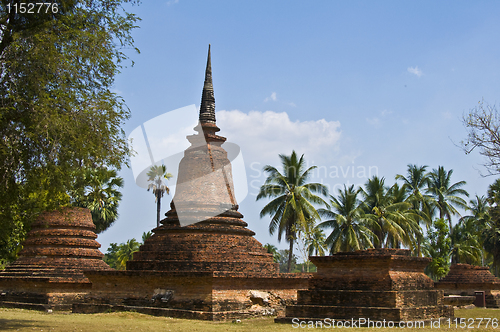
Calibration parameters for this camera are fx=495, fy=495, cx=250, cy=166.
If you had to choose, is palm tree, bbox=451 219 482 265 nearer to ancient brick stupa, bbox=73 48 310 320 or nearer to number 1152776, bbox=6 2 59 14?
ancient brick stupa, bbox=73 48 310 320

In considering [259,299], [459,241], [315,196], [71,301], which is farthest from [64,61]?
[459,241]

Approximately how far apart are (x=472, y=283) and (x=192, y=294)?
17.9 metres

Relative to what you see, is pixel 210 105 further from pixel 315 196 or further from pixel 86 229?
pixel 315 196

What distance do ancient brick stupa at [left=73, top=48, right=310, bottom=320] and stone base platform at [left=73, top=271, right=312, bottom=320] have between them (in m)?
0.03

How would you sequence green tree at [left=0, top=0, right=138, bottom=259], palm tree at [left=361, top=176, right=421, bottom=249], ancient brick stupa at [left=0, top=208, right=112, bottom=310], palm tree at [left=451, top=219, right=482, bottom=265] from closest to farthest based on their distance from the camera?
green tree at [left=0, top=0, right=138, bottom=259]
ancient brick stupa at [left=0, top=208, right=112, bottom=310]
palm tree at [left=361, top=176, right=421, bottom=249]
palm tree at [left=451, top=219, right=482, bottom=265]

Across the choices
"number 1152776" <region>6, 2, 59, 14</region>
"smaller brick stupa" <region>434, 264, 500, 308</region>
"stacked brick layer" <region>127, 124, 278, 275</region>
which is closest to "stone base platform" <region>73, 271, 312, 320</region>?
"stacked brick layer" <region>127, 124, 278, 275</region>

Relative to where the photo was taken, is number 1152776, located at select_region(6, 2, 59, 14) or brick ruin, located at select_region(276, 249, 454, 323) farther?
brick ruin, located at select_region(276, 249, 454, 323)

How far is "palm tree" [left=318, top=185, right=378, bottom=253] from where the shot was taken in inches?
1214

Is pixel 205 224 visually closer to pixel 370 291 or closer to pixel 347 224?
pixel 370 291

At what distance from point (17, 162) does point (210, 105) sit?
1085 centimetres

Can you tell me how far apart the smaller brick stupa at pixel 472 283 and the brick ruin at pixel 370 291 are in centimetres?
1378

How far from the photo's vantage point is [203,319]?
1520 cm

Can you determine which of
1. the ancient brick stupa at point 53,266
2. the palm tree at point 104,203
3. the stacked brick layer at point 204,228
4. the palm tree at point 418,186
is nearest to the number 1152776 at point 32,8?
the stacked brick layer at point 204,228

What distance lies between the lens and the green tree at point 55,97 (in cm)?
1032
